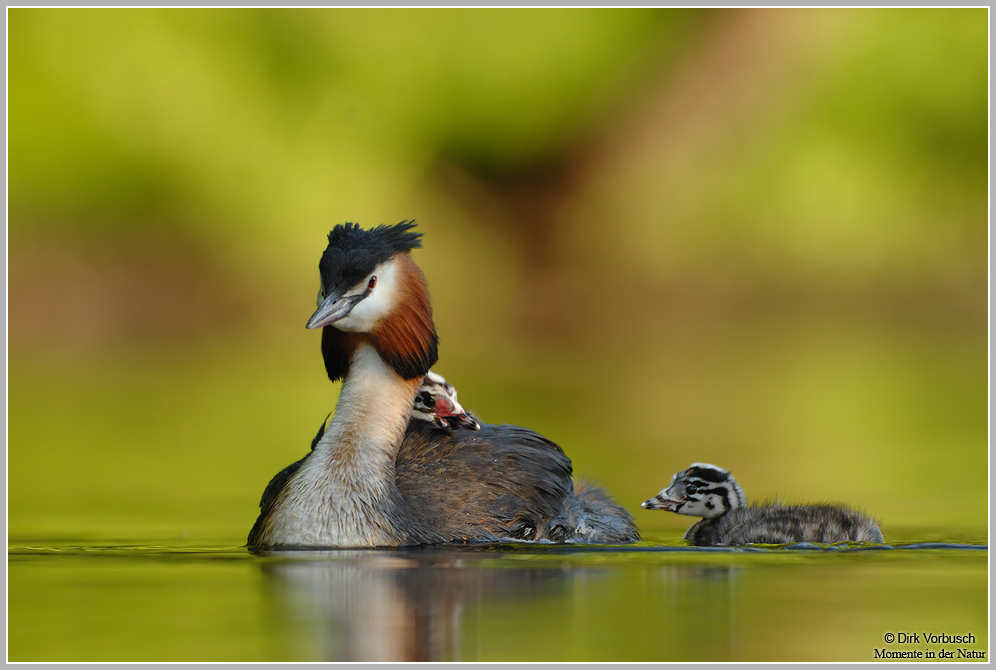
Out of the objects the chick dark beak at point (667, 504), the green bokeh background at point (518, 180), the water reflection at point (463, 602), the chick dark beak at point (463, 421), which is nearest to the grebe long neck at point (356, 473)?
the water reflection at point (463, 602)

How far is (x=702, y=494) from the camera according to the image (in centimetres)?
791

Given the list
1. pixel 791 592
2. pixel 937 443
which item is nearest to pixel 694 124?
pixel 937 443

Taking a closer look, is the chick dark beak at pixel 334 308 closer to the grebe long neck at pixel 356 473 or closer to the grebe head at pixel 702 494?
the grebe long neck at pixel 356 473

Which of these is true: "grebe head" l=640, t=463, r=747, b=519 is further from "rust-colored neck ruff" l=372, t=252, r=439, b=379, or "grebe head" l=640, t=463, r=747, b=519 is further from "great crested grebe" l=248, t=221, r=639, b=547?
"rust-colored neck ruff" l=372, t=252, r=439, b=379

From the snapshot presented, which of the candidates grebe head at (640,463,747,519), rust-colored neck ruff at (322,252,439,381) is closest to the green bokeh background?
grebe head at (640,463,747,519)

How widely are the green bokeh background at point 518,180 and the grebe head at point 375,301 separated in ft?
32.9

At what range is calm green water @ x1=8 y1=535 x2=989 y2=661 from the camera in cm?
500

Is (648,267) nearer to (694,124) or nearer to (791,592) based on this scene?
(694,124)

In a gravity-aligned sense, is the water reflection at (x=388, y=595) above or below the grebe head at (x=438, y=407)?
below

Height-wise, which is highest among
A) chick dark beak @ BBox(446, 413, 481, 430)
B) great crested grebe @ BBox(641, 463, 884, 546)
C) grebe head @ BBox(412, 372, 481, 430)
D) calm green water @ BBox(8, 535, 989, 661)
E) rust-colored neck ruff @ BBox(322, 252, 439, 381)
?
rust-colored neck ruff @ BBox(322, 252, 439, 381)

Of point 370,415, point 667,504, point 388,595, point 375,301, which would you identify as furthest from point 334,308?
point 667,504

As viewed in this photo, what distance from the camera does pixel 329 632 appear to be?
5207 millimetres

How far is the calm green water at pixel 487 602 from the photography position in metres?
5.00

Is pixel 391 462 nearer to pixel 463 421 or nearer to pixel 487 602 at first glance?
pixel 463 421
